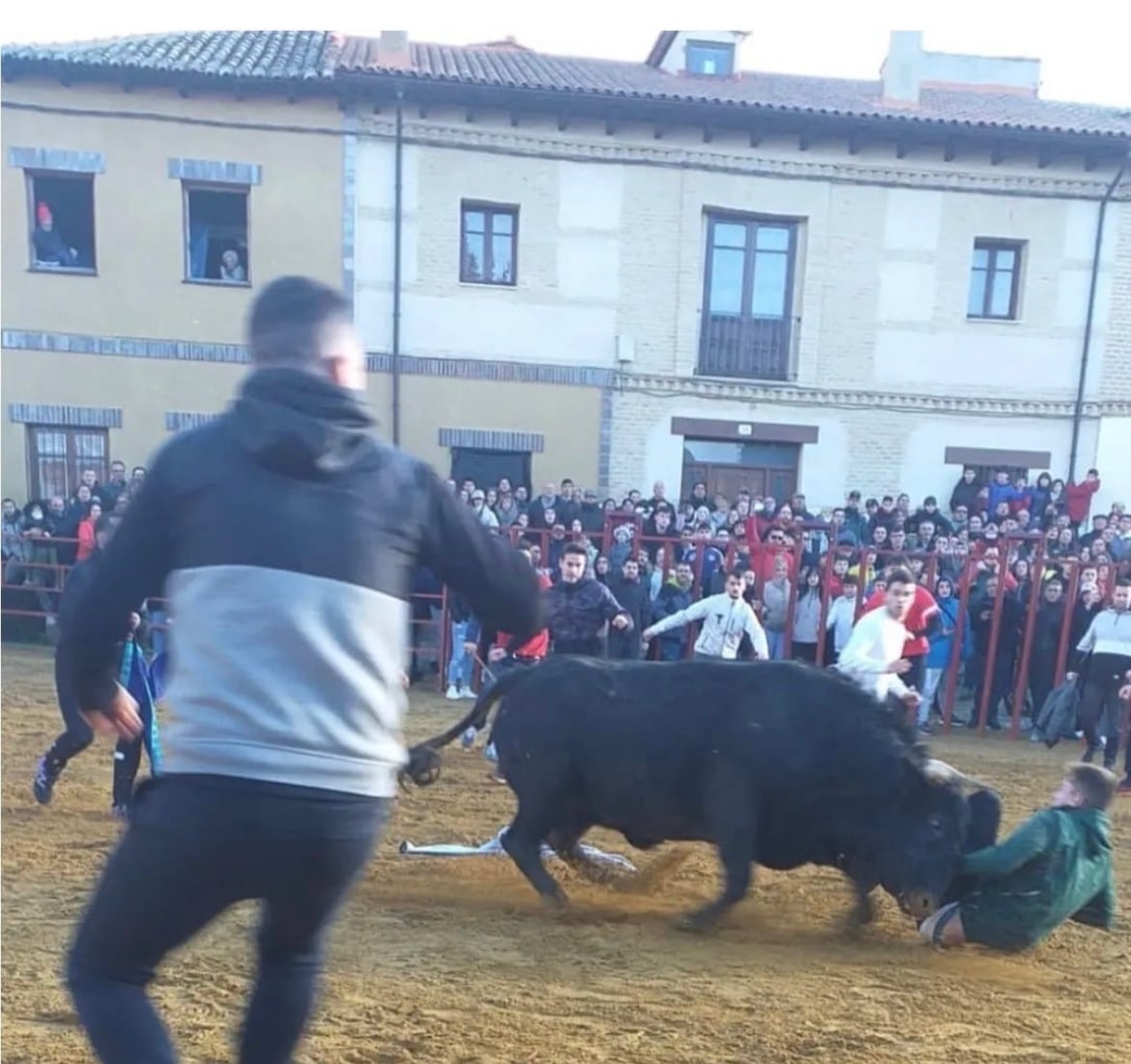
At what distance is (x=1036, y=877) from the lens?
4672mm

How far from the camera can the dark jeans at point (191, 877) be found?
6.21ft

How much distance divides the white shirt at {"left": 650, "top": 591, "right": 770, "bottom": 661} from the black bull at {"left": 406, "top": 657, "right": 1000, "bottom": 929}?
2318 millimetres

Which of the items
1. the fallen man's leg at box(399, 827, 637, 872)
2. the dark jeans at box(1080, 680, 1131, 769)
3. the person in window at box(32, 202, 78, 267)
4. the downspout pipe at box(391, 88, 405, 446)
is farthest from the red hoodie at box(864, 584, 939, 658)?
the person in window at box(32, 202, 78, 267)

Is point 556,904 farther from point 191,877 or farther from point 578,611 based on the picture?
point 191,877

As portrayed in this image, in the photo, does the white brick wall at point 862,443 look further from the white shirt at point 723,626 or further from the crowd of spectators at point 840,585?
the white shirt at point 723,626

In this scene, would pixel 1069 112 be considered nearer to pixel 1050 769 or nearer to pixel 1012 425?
pixel 1012 425

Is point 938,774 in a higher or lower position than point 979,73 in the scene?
lower

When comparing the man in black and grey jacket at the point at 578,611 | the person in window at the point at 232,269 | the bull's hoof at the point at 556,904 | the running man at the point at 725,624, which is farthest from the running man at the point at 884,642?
the person in window at the point at 232,269

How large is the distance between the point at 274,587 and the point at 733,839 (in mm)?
3575

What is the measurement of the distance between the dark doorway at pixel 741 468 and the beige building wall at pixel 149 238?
6317mm

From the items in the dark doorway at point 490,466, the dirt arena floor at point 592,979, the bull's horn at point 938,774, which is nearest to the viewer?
the dirt arena floor at point 592,979

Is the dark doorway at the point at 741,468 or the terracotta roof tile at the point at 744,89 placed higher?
the terracotta roof tile at the point at 744,89

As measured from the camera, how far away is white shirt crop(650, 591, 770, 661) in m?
7.64

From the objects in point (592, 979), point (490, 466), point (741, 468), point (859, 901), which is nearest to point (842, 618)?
point (859, 901)
